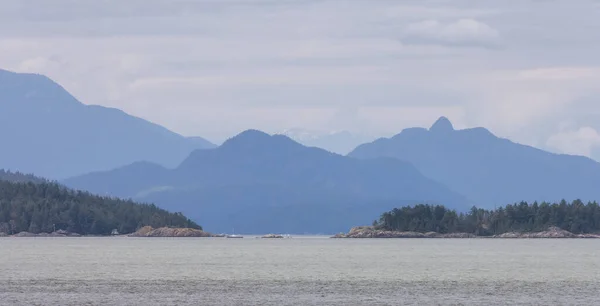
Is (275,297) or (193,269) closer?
(275,297)

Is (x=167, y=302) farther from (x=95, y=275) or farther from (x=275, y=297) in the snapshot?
(x=95, y=275)

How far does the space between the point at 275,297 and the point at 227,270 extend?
2023 inches

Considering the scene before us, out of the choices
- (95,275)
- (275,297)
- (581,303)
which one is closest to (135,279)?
(95,275)

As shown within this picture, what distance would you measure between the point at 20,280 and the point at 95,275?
13.5 meters

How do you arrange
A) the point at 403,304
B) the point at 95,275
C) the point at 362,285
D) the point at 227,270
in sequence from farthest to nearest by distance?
the point at 227,270, the point at 95,275, the point at 362,285, the point at 403,304

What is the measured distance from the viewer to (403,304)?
11131 centimetres

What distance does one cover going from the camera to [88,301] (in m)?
112

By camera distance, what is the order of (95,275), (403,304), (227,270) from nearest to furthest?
(403,304) < (95,275) < (227,270)

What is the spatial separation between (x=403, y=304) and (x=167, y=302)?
21.6 meters

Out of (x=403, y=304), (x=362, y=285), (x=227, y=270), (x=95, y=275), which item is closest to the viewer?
(x=403, y=304)

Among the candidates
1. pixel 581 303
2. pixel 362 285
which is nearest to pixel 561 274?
pixel 362 285

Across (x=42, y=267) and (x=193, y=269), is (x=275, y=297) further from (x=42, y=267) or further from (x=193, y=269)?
(x=42, y=267)

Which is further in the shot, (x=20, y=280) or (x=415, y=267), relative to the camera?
(x=415, y=267)

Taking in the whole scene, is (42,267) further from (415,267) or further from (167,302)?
(167,302)
